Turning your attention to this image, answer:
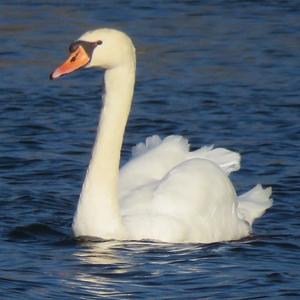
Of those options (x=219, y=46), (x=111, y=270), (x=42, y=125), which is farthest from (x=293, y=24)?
(x=111, y=270)

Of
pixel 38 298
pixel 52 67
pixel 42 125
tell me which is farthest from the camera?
pixel 52 67

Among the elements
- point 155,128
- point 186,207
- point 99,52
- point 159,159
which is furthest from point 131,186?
point 155,128

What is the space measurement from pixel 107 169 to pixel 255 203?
155 cm

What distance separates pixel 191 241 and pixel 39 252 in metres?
1.05

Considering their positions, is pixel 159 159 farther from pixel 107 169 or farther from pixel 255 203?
pixel 255 203

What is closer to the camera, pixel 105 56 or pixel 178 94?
pixel 105 56

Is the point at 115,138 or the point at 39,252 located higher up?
the point at 115,138

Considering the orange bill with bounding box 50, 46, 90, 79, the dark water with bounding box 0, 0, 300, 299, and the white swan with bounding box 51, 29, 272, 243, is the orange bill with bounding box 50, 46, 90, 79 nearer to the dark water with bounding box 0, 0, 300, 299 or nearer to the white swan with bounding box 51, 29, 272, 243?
the white swan with bounding box 51, 29, 272, 243

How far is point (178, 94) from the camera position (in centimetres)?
1509

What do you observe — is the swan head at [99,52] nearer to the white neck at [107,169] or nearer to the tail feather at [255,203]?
the white neck at [107,169]

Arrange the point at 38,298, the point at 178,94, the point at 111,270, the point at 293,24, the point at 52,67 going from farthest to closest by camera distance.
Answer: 1. the point at 293,24
2. the point at 52,67
3. the point at 178,94
4. the point at 111,270
5. the point at 38,298

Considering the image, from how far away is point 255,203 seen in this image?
445 inches

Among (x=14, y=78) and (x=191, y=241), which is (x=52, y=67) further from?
(x=191, y=241)

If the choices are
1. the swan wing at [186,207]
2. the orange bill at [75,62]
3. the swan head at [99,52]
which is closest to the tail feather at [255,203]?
the swan wing at [186,207]
